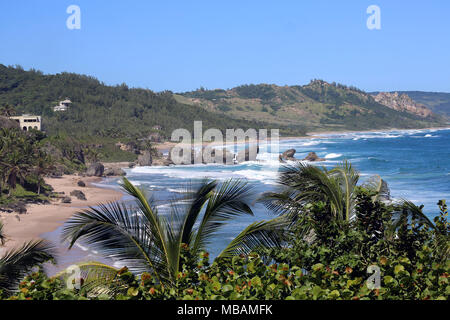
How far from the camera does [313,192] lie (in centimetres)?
944

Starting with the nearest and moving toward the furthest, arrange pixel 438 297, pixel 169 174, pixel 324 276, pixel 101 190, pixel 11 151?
pixel 438 297 < pixel 324 276 < pixel 11 151 < pixel 101 190 < pixel 169 174

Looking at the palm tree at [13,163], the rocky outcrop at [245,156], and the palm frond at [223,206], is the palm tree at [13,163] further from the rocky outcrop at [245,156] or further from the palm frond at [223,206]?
the rocky outcrop at [245,156]

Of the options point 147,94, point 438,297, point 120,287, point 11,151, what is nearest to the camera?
point 438,297

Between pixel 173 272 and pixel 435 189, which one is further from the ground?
pixel 173 272

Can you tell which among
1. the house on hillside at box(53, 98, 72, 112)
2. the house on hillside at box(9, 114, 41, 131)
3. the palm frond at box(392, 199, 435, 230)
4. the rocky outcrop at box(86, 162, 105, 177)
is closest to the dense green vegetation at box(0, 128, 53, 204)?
the rocky outcrop at box(86, 162, 105, 177)

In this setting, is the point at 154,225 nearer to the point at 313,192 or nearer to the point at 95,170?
the point at 313,192

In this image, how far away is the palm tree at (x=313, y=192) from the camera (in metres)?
9.26

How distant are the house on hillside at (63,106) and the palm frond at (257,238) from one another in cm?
12233

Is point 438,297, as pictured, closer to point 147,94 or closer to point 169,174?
point 169,174

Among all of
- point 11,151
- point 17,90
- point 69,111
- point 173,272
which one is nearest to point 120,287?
point 173,272

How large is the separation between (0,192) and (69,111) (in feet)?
299

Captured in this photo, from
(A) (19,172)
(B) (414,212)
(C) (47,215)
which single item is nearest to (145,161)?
(A) (19,172)

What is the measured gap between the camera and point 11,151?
42781mm
